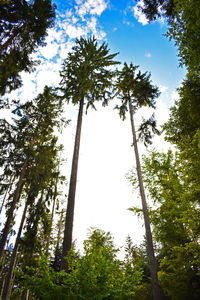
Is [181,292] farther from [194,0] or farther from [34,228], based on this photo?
[194,0]

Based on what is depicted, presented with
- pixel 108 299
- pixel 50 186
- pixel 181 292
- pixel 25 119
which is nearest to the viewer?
pixel 108 299

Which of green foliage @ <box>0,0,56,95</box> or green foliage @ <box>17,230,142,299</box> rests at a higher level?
green foliage @ <box>0,0,56,95</box>

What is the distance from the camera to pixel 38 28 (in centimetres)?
1033

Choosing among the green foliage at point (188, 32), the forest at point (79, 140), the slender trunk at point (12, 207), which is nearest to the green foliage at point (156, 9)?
the forest at point (79, 140)

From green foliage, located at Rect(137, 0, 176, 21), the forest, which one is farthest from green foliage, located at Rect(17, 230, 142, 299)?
green foliage, located at Rect(137, 0, 176, 21)

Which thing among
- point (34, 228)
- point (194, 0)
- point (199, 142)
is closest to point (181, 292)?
point (199, 142)

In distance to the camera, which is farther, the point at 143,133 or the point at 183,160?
the point at 143,133

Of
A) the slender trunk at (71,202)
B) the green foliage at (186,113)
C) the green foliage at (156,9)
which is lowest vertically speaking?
the slender trunk at (71,202)

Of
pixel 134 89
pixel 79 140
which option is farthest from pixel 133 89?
pixel 79 140

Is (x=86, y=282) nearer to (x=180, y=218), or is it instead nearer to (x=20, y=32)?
(x=180, y=218)

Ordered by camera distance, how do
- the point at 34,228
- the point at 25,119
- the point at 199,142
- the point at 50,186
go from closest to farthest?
the point at 199,142 < the point at 34,228 < the point at 25,119 < the point at 50,186

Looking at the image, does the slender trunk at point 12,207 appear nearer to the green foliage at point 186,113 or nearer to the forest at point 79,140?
the forest at point 79,140

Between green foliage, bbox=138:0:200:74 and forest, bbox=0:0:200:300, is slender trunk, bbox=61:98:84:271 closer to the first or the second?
forest, bbox=0:0:200:300

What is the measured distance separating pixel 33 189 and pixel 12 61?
850 cm
